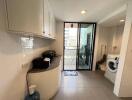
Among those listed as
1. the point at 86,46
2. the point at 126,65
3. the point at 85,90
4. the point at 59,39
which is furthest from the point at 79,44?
the point at 126,65

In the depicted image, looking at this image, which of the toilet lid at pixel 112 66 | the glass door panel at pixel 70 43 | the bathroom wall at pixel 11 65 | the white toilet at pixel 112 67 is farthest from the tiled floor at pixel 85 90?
the glass door panel at pixel 70 43

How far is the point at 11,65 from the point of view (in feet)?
4.33

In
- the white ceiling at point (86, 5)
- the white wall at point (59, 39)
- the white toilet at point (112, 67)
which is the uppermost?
the white ceiling at point (86, 5)

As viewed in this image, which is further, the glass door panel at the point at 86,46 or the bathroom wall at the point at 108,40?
the bathroom wall at the point at 108,40

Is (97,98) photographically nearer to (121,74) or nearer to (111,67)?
(121,74)

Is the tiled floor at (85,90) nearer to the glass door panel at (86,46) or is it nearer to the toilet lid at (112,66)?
the toilet lid at (112,66)

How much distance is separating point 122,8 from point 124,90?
1.99 meters

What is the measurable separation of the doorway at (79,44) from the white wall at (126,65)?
1.98 meters

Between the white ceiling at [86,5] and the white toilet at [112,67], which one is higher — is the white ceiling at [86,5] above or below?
above

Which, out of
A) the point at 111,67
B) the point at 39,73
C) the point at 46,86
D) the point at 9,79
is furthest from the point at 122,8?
the point at 9,79

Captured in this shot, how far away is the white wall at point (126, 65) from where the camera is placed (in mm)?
1897

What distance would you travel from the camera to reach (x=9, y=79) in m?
1.29

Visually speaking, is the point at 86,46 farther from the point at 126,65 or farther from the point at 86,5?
the point at 86,5

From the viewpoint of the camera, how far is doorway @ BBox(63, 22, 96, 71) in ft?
13.0
